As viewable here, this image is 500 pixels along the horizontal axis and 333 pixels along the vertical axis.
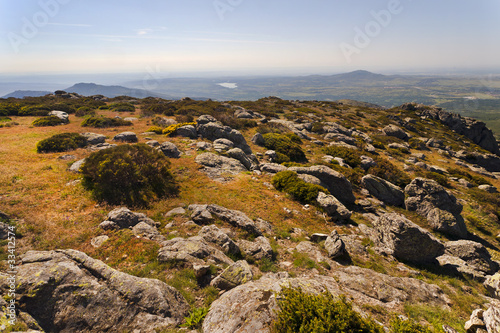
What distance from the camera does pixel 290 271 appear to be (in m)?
10.0

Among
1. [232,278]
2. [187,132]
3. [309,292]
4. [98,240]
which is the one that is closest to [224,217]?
[232,278]

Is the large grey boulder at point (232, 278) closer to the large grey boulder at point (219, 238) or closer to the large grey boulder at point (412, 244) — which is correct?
the large grey boulder at point (219, 238)

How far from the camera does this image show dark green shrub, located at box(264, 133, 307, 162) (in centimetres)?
2823

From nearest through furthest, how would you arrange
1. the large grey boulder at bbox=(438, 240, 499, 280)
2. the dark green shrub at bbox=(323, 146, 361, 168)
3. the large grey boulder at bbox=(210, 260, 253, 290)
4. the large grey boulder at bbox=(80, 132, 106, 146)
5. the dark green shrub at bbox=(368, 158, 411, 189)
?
the large grey boulder at bbox=(210, 260, 253, 290) < the large grey boulder at bbox=(438, 240, 499, 280) < the large grey boulder at bbox=(80, 132, 106, 146) < the dark green shrub at bbox=(368, 158, 411, 189) < the dark green shrub at bbox=(323, 146, 361, 168)

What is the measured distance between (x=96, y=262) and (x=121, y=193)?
8.32m

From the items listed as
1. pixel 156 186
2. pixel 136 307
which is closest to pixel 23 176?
pixel 156 186

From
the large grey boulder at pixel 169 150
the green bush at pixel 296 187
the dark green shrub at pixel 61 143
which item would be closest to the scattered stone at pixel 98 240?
the large grey boulder at pixel 169 150

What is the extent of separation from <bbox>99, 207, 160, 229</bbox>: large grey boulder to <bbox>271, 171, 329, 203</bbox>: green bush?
38.2 feet

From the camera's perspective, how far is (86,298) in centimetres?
592

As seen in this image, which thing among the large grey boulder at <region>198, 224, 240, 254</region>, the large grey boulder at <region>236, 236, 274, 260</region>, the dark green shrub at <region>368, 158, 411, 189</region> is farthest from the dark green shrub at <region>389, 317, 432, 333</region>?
the dark green shrub at <region>368, 158, 411, 189</region>

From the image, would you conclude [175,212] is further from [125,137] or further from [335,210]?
[125,137]

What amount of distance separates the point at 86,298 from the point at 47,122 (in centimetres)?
3784

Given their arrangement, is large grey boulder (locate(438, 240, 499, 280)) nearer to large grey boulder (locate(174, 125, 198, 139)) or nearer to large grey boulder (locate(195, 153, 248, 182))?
large grey boulder (locate(195, 153, 248, 182))

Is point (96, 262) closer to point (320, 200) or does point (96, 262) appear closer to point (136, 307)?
point (136, 307)
